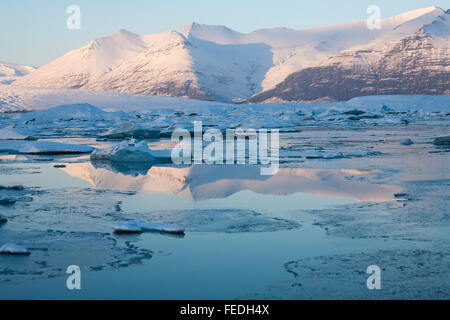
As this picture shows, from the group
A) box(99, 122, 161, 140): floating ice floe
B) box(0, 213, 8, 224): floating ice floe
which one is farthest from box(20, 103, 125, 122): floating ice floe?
box(0, 213, 8, 224): floating ice floe

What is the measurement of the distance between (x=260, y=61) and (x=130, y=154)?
174464mm

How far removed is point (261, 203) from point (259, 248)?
→ 1.71m

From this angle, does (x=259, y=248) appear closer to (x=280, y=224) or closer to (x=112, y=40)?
(x=280, y=224)

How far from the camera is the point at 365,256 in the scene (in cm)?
357

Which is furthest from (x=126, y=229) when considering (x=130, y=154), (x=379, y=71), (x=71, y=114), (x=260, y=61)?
(x=260, y=61)

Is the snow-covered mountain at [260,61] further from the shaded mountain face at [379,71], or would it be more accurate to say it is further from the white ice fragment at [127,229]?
the white ice fragment at [127,229]

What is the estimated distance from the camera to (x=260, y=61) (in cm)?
18100

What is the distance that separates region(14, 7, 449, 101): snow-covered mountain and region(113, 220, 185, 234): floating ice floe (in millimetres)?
131593

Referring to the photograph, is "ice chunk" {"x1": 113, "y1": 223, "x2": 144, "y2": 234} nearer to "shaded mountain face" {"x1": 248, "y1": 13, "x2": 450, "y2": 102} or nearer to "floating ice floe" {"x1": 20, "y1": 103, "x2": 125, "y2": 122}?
"floating ice floe" {"x1": 20, "y1": 103, "x2": 125, "y2": 122}

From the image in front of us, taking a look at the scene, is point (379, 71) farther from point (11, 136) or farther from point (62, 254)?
point (62, 254)

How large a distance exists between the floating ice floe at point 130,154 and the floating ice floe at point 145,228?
519 centimetres

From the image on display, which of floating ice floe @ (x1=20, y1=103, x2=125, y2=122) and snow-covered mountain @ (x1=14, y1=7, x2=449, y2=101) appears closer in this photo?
floating ice floe @ (x1=20, y1=103, x2=125, y2=122)

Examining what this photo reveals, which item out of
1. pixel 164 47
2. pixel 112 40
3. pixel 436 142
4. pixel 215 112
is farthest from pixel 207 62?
pixel 436 142

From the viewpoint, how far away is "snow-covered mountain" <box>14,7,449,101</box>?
140 m
